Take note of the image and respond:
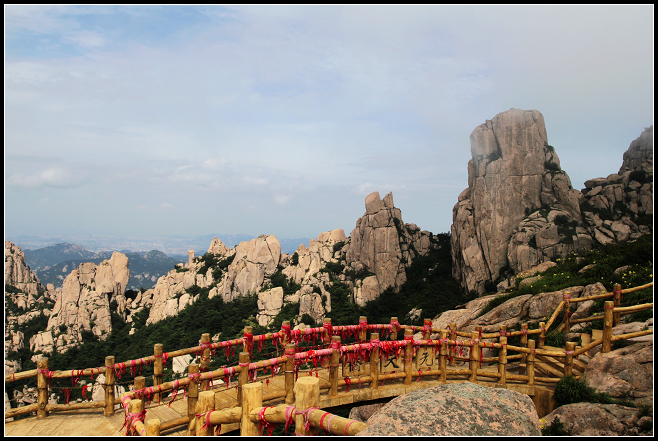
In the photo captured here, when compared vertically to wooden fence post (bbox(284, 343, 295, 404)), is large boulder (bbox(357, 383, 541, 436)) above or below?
above

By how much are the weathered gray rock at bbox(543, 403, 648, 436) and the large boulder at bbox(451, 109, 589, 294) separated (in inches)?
1152

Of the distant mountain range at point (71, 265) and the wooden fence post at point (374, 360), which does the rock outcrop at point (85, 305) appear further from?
the distant mountain range at point (71, 265)

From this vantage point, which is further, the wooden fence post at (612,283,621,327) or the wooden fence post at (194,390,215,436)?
the wooden fence post at (612,283,621,327)

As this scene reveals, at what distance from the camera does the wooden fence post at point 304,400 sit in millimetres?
4453

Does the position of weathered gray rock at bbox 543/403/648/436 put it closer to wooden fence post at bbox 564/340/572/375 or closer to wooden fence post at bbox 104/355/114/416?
wooden fence post at bbox 564/340/572/375

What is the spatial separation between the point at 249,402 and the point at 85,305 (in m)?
58.1

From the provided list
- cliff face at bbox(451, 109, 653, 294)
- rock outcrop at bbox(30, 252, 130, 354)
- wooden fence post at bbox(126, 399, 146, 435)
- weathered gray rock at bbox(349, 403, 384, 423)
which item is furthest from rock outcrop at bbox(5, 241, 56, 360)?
cliff face at bbox(451, 109, 653, 294)

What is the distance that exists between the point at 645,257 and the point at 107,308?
191 feet

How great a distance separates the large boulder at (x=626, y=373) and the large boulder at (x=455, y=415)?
16.8 ft

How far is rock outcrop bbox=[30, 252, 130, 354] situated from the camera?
47.1 m

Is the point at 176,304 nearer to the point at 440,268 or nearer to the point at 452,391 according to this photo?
the point at 440,268

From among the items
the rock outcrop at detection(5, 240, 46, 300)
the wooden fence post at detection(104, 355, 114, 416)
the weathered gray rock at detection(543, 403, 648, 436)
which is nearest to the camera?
the weathered gray rock at detection(543, 403, 648, 436)

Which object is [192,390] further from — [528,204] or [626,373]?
[528,204]

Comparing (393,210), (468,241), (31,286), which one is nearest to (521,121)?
(468,241)
